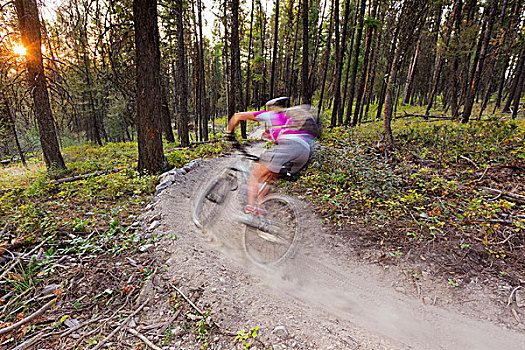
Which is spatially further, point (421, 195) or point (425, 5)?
point (425, 5)

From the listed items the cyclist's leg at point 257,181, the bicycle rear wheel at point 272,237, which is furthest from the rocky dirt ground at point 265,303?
the cyclist's leg at point 257,181

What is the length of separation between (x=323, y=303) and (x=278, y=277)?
33.6 inches

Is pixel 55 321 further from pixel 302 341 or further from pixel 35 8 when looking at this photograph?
pixel 35 8

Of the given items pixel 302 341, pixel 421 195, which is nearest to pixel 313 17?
pixel 421 195

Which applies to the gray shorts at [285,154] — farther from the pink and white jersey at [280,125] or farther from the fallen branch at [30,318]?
the fallen branch at [30,318]

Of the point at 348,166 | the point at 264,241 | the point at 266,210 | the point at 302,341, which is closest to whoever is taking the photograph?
the point at 302,341

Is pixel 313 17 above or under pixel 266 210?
→ above

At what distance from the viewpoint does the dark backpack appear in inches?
200

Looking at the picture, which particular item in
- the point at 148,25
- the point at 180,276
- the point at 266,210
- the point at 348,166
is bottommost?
the point at 180,276

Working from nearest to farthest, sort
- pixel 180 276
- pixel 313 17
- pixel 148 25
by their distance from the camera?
pixel 180 276 → pixel 148 25 → pixel 313 17

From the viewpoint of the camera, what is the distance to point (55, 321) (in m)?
2.68

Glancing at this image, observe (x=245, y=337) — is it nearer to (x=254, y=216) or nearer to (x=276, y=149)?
(x=254, y=216)

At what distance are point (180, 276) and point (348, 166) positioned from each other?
603 cm

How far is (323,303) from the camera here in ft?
11.1
